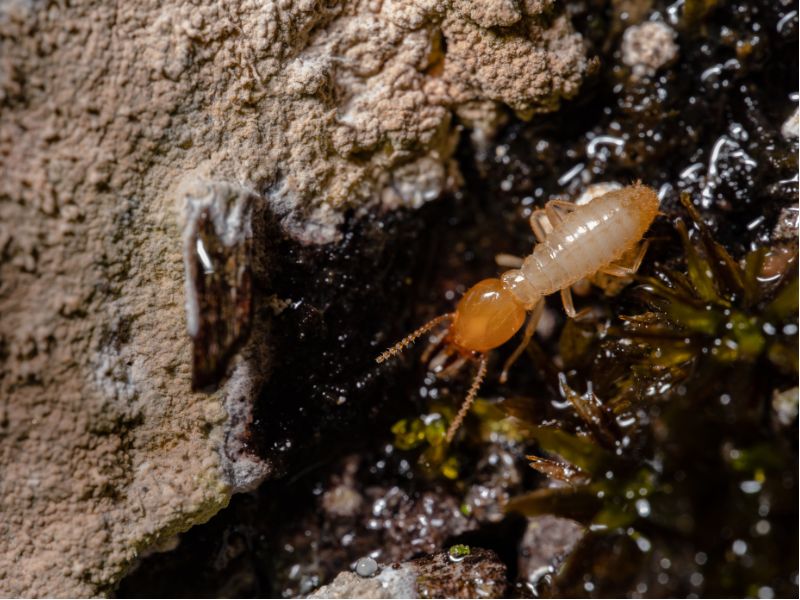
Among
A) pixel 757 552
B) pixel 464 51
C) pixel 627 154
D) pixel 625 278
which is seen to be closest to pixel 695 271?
pixel 625 278

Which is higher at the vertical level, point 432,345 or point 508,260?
point 508,260

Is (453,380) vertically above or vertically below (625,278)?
below

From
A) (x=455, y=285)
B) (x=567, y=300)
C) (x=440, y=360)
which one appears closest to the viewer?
(x=567, y=300)

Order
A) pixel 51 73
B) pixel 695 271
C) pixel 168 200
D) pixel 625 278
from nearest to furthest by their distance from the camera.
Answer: pixel 51 73
pixel 168 200
pixel 695 271
pixel 625 278

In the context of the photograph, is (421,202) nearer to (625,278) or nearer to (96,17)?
(625,278)

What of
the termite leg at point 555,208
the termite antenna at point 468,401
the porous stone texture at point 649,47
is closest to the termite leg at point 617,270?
the termite leg at point 555,208

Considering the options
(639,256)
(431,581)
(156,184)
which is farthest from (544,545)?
(156,184)

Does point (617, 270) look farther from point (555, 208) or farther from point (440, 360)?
point (440, 360)

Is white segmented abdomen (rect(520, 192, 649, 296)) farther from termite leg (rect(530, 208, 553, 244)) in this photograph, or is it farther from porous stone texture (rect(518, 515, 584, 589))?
porous stone texture (rect(518, 515, 584, 589))
